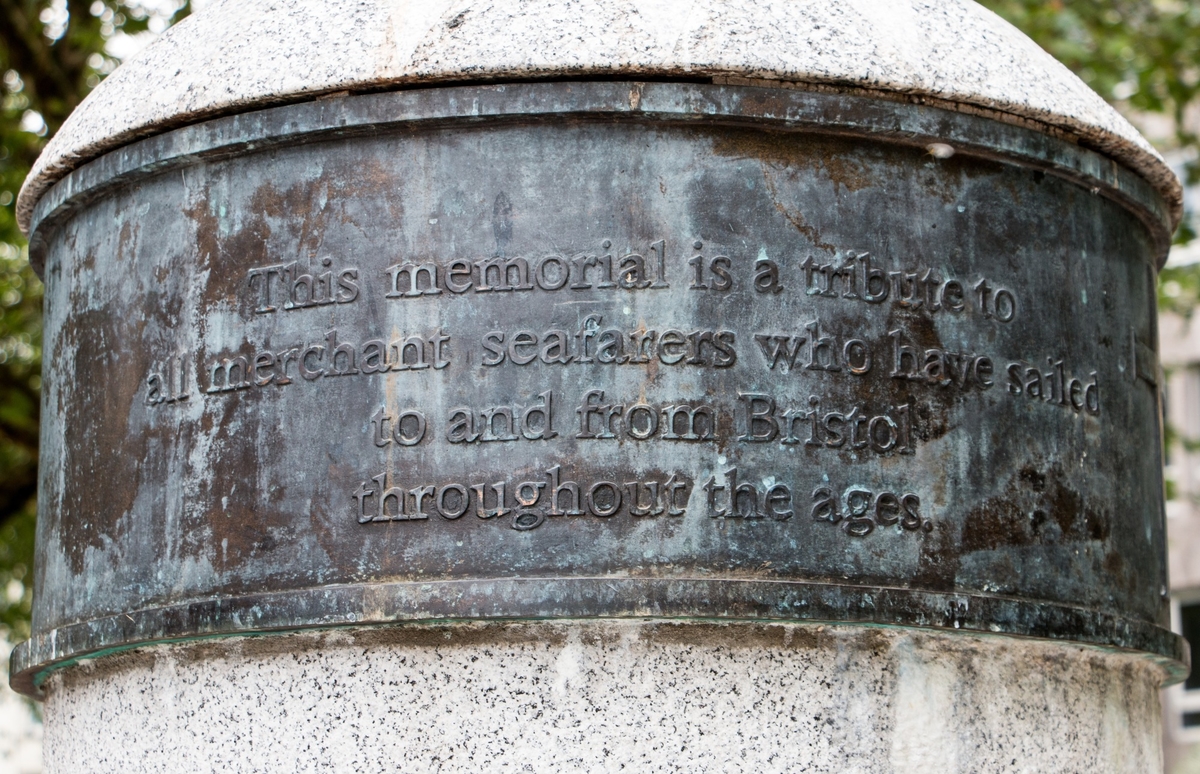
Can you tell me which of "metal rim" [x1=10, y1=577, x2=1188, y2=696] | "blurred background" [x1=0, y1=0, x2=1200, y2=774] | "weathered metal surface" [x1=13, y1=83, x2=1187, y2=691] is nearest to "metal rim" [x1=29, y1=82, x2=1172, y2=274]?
"weathered metal surface" [x1=13, y1=83, x2=1187, y2=691]

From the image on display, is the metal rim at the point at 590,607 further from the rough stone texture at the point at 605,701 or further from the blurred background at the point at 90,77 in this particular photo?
the blurred background at the point at 90,77

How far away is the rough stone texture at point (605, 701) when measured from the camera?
3008 millimetres

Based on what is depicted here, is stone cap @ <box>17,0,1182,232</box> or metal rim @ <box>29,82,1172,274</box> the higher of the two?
stone cap @ <box>17,0,1182,232</box>

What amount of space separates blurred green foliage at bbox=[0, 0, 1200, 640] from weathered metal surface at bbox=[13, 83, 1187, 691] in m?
4.89

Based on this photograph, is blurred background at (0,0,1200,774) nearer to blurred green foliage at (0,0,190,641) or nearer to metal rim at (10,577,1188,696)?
blurred green foliage at (0,0,190,641)

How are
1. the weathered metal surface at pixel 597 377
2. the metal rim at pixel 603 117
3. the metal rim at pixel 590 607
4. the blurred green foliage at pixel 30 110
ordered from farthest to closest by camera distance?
the blurred green foliage at pixel 30 110 → the metal rim at pixel 603 117 → the weathered metal surface at pixel 597 377 → the metal rim at pixel 590 607

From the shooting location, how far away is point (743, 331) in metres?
3.19

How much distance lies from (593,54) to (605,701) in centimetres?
131

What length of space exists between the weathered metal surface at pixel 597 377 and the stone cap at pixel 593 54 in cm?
5

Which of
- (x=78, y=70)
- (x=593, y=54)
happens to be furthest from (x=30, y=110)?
(x=593, y=54)

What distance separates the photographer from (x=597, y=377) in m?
3.14

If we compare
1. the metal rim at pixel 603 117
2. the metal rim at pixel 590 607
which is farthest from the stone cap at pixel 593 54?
the metal rim at pixel 590 607

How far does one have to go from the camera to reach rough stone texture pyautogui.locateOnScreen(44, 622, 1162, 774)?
301 centimetres

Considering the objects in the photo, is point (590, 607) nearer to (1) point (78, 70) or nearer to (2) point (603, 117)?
(2) point (603, 117)
